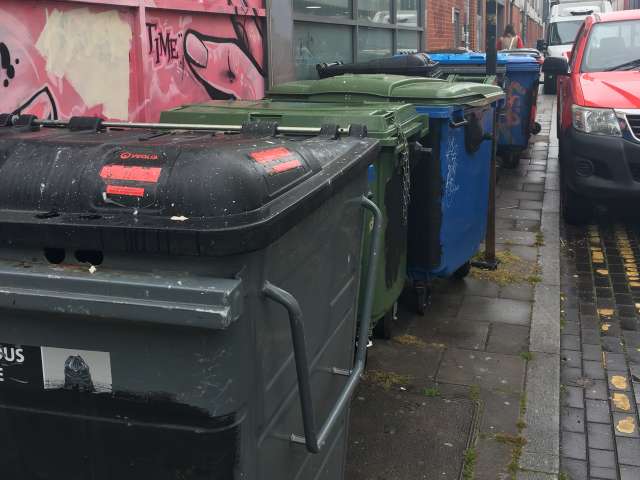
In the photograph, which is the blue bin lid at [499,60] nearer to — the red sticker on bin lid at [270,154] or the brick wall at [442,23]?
the brick wall at [442,23]

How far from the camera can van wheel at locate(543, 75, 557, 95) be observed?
678 inches

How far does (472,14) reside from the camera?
18.7m

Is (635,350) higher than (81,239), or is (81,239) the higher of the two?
(81,239)

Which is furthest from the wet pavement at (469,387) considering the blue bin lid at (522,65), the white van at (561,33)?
the white van at (561,33)

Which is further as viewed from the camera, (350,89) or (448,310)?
(448,310)

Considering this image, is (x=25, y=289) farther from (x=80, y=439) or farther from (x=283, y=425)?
(x=283, y=425)

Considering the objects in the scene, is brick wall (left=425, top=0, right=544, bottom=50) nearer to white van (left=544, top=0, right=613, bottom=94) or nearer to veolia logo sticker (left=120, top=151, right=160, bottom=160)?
white van (left=544, top=0, right=613, bottom=94)

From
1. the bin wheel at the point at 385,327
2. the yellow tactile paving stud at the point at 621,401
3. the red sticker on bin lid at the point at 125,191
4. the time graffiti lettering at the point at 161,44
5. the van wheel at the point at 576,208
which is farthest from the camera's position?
the van wheel at the point at 576,208

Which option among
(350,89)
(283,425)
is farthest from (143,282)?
(350,89)

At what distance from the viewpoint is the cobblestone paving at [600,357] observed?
137 inches

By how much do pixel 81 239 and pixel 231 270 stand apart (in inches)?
13.8

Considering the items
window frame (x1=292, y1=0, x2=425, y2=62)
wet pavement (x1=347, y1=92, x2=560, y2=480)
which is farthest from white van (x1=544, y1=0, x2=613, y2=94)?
wet pavement (x1=347, y1=92, x2=560, y2=480)

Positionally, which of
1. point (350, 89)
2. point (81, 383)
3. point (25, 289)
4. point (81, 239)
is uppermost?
point (350, 89)

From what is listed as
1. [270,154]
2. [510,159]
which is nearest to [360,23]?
[510,159]
